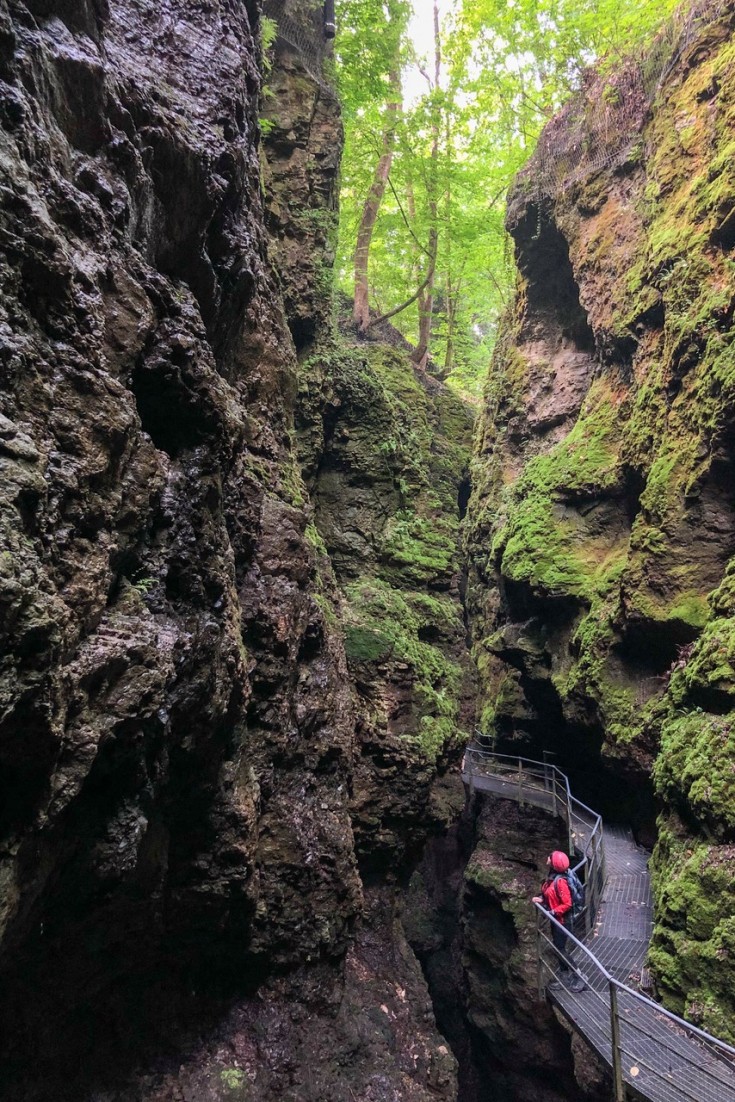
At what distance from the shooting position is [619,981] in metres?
7.26

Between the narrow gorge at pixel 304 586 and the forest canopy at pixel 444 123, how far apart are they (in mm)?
1347

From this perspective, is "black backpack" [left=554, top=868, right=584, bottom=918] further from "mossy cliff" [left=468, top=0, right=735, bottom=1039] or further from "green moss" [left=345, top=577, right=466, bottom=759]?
"green moss" [left=345, top=577, right=466, bottom=759]

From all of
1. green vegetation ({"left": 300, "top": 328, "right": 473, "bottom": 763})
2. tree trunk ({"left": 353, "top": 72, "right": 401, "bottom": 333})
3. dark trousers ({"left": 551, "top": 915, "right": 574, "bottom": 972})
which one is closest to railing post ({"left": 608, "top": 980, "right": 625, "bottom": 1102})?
dark trousers ({"left": 551, "top": 915, "right": 574, "bottom": 972})

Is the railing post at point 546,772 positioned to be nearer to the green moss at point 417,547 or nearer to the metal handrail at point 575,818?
the metal handrail at point 575,818

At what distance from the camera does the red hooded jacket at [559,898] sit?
339 inches

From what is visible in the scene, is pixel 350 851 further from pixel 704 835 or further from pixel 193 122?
pixel 193 122

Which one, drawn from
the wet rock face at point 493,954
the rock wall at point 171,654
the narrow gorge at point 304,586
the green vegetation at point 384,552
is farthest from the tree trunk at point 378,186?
the wet rock face at point 493,954

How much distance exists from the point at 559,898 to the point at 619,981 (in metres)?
1.46

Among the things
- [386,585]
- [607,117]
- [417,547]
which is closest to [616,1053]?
[386,585]

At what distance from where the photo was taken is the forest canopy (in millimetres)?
14047

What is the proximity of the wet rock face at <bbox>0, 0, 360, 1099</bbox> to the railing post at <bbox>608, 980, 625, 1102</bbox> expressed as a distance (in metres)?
2.86

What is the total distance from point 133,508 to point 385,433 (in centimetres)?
971

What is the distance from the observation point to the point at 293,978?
6.77m

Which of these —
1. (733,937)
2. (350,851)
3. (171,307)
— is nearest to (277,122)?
(171,307)
